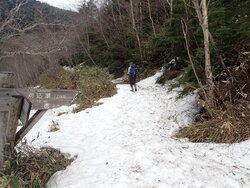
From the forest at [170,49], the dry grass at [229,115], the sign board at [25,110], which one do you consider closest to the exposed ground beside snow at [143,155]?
the dry grass at [229,115]

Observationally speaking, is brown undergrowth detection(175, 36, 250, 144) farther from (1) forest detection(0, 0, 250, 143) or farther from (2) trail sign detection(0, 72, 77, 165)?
(2) trail sign detection(0, 72, 77, 165)

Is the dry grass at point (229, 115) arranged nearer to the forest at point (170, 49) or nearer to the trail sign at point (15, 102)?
the forest at point (170, 49)

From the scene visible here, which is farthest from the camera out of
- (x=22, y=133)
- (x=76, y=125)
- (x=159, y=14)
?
(x=159, y=14)

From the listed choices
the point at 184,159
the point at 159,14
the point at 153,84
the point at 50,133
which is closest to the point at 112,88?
the point at 153,84

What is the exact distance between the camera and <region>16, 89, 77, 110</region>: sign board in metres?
2.86

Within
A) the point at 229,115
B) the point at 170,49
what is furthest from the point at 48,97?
the point at 170,49

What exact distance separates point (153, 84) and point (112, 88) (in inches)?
123

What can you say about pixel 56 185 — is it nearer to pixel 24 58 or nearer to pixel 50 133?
pixel 50 133

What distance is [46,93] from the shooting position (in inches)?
115

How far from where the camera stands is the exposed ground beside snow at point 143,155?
9.27 ft

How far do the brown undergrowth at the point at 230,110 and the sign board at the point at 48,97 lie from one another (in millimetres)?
3041

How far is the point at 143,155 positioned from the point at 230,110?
2528 millimetres

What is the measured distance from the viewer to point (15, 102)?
2869mm

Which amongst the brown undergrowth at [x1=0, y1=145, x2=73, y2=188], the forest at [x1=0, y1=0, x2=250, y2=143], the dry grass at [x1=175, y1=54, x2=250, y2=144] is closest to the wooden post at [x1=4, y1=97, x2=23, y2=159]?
the brown undergrowth at [x1=0, y1=145, x2=73, y2=188]
